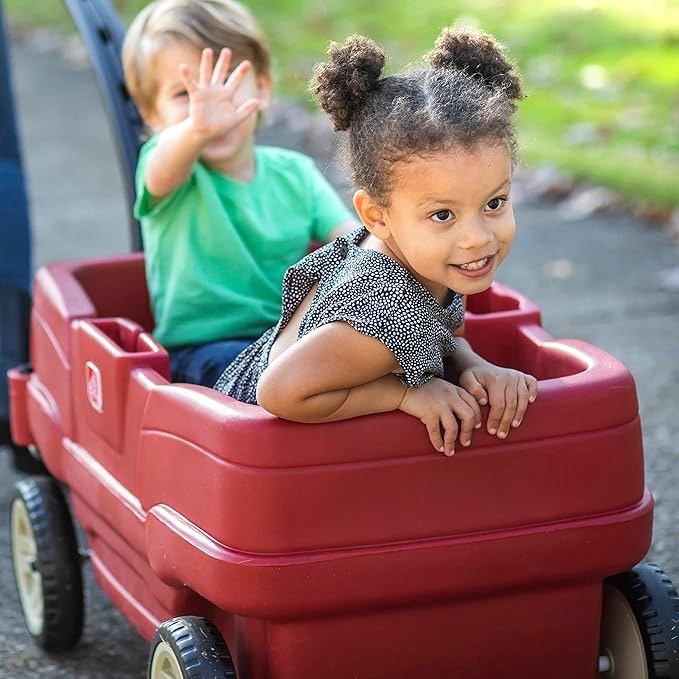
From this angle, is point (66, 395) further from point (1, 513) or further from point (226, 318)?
point (1, 513)

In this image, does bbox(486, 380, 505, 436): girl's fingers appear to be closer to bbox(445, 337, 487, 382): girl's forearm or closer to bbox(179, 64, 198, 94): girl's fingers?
bbox(445, 337, 487, 382): girl's forearm

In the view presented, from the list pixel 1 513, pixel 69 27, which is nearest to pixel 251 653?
pixel 1 513

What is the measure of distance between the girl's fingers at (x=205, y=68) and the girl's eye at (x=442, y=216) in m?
0.73

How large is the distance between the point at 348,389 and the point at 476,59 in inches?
21.3

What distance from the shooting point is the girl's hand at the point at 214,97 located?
245 centimetres

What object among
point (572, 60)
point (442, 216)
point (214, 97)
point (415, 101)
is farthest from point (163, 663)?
point (572, 60)

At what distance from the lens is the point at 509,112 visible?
1.96 meters

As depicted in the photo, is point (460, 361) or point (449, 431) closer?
point (449, 431)

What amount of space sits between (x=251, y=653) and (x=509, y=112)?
863 mm

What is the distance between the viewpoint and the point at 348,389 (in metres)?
1.88

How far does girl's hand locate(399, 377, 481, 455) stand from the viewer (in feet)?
6.10

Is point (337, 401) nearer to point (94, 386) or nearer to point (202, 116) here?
point (94, 386)

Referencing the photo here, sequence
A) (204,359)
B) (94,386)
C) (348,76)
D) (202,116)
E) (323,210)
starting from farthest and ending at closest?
(323,210), (204,359), (202,116), (94,386), (348,76)

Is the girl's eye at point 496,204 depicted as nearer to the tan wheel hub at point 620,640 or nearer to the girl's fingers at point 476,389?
the girl's fingers at point 476,389
